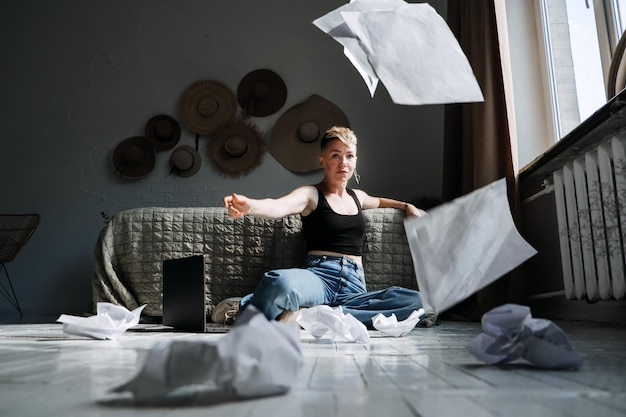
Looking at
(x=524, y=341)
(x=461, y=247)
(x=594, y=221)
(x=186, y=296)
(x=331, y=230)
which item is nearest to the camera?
(x=461, y=247)

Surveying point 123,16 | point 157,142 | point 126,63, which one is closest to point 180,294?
point 157,142

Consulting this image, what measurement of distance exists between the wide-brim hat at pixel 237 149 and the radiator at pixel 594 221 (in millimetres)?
1925

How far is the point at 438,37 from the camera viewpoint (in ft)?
1.96

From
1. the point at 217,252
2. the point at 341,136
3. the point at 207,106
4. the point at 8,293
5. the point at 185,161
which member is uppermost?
the point at 207,106

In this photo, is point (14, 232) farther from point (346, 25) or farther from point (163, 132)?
point (346, 25)

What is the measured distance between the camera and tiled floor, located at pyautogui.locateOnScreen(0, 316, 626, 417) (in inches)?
19.6

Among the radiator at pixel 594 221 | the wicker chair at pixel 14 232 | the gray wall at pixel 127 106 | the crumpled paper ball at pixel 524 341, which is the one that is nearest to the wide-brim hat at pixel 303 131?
the gray wall at pixel 127 106

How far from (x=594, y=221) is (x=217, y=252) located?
5.04ft

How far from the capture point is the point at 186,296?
1852 millimetres

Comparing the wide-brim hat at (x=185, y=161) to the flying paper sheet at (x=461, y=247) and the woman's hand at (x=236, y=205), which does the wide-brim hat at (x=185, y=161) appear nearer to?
the woman's hand at (x=236, y=205)

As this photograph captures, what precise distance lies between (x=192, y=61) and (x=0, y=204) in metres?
1.61

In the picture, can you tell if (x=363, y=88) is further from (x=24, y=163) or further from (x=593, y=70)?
(x=24, y=163)

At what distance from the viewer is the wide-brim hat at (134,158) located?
3.46 m

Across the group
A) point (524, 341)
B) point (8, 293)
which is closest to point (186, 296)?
point (524, 341)
